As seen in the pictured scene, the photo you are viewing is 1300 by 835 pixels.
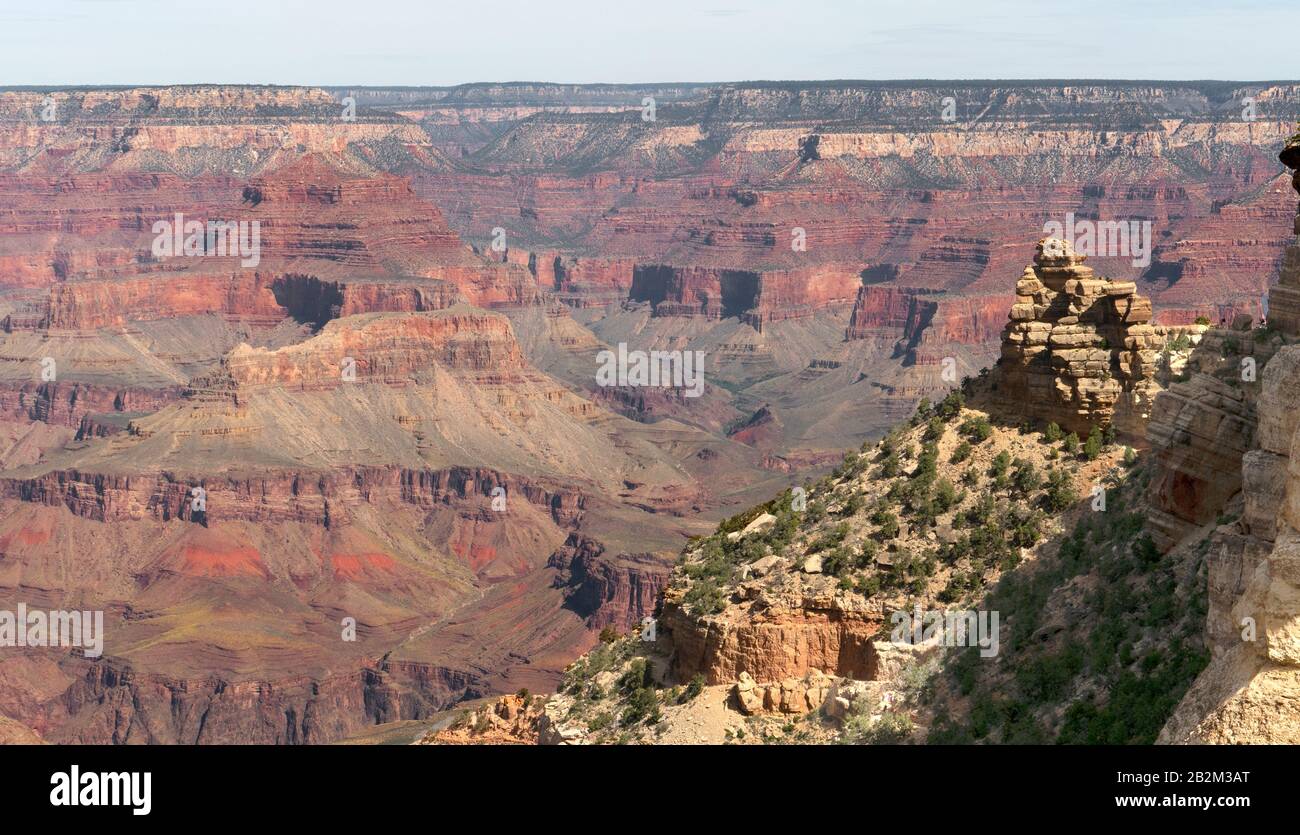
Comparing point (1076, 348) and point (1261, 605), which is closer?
point (1261, 605)

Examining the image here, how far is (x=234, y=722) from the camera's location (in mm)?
115125

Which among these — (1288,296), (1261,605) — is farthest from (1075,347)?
(1261,605)

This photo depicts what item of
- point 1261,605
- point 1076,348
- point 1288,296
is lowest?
point 1261,605

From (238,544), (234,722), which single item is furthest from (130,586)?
(234,722)

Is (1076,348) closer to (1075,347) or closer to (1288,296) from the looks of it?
(1075,347)

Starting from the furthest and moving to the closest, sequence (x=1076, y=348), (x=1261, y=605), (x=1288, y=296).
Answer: (x=1076, y=348), (x=1288, y=296), (x=1261, y=605)

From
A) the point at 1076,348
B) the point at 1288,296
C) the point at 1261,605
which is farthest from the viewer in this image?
the point at 1076,348

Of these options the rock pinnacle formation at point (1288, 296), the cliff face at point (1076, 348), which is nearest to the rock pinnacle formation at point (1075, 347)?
the cliff face at point (1076, 348)

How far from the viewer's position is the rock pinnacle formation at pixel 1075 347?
3850cm

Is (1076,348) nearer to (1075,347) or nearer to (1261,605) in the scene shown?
(1075,347)

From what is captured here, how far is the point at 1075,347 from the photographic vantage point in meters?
39.5

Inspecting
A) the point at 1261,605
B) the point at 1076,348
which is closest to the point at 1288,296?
the point at 1076,348

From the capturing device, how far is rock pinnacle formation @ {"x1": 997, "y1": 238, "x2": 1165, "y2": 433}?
38500mm

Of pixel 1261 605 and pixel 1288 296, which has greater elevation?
pixel 1288 296
